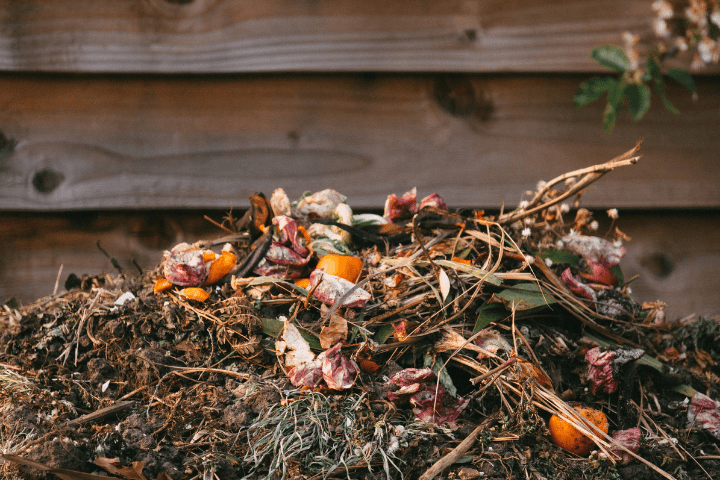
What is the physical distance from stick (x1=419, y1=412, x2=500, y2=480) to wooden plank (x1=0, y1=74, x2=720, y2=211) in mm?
888

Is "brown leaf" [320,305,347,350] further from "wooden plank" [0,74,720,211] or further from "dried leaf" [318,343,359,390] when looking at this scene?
"wooden plank" [0,74,720,211]

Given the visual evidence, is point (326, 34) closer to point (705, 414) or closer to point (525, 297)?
point (525, 297)

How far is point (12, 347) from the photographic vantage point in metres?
0.87

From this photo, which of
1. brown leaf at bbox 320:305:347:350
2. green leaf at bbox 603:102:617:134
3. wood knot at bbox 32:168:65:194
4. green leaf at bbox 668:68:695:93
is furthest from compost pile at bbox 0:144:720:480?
wood knot at bbox 32:168:65:194

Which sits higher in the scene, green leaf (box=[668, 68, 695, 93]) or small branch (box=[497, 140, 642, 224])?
green leaf (box=[668, 68, 695, 93])

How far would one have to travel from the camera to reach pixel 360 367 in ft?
2.46

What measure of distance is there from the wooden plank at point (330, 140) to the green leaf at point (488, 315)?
695 millimetres

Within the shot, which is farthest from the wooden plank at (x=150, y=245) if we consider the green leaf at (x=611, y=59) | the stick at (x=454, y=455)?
the stick at (x=454, y=455)

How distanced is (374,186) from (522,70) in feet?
1.93

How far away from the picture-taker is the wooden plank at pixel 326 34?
1333 millimetres

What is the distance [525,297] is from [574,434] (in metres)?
0.23

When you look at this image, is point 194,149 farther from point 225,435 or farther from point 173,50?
point 225,435

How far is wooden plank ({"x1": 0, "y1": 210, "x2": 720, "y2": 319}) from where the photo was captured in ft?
4.74

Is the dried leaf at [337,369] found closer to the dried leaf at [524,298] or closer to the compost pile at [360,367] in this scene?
the compost pile at [360,367]
